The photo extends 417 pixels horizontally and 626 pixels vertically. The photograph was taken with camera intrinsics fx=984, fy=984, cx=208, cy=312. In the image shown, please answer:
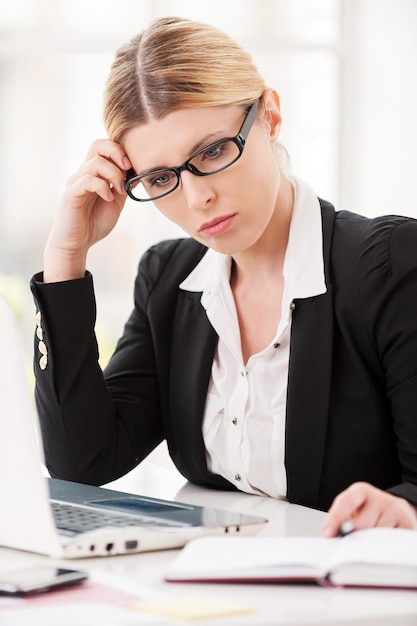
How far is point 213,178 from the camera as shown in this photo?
1.67 meters

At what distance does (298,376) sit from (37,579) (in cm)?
77

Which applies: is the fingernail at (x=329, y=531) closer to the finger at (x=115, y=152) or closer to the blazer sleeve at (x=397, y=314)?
the blazer sleeve at (x=397, y=314)

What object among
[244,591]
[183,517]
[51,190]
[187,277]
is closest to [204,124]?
[187,277]

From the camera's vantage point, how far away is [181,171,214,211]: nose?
166 centimetres

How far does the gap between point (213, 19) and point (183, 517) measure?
4.03m

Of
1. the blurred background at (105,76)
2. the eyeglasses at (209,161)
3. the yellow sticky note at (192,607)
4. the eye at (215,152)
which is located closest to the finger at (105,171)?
the eyeglasses at (209,161)

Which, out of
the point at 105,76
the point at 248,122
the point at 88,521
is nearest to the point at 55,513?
the point at 88,521

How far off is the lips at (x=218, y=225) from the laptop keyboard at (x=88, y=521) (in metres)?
0.59

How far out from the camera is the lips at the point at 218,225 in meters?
1.68

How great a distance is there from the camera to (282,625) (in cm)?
91

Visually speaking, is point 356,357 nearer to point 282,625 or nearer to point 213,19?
point 282,625

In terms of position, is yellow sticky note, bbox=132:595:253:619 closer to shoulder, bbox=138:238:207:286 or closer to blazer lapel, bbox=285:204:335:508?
blazer lapel, bbox=285:204:335:508

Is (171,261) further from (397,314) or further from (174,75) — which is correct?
(397,314)

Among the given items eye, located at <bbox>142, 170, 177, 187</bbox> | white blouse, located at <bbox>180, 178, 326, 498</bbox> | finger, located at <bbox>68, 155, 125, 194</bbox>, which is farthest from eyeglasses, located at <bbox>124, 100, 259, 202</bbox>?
white blouse, located at <bbox>180, 178, 326, 498</bbox>
